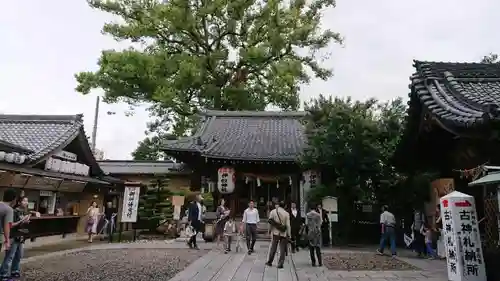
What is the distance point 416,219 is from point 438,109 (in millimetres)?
7869

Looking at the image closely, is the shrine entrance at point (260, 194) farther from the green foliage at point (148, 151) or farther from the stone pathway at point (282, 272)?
the green foliage at point (148, 151)

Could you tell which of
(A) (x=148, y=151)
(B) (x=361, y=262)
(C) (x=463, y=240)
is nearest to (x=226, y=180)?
(B) (x=361, y=262)

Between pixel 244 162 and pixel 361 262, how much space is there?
9.57m

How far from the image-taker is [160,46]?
29.3 m

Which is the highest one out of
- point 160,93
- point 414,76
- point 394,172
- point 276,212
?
A: point 160,93

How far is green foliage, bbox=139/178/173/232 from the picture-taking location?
20203 mm

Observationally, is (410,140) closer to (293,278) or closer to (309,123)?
(293,278)

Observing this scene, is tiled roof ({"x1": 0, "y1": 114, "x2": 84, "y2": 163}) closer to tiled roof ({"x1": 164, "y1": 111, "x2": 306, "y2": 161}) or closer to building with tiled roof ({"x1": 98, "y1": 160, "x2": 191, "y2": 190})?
tiled roof ({"x1": 164, "y1": 111, "x2": 306, "y2": 161})

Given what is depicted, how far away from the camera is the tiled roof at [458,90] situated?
6.97 m

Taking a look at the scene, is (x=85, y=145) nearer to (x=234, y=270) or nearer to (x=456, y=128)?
(x=234, y=270)

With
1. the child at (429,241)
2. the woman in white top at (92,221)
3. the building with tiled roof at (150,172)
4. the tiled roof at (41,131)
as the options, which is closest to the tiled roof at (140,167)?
the building with tiled roof at (150,172)

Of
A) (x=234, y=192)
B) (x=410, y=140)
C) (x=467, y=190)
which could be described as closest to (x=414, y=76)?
(x=410, y=140)

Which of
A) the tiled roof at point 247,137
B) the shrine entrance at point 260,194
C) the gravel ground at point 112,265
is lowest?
the gravel ground at point 112,265

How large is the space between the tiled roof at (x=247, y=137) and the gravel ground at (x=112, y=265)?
23.8 ft
